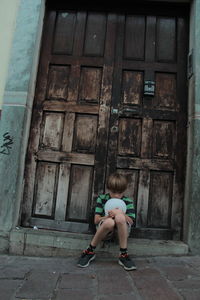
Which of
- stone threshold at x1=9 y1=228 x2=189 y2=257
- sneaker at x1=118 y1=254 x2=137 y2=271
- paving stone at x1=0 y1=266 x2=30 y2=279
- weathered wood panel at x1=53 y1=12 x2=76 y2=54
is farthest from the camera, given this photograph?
weathered wood panel at x1=53 y1=12 x2=76 y2=54

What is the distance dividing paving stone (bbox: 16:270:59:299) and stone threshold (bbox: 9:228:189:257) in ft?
1.69

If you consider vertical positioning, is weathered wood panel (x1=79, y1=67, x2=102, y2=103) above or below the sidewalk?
above

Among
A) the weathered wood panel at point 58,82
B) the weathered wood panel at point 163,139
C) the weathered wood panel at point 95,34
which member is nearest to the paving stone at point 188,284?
the weathered wood panel at point 163,139

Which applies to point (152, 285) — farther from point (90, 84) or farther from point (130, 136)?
point (90, 84)

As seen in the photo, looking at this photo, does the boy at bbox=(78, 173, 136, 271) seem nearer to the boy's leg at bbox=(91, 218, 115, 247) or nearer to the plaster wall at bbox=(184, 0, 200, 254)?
the boy's leg at bbox=(91, 218, 115, 247)

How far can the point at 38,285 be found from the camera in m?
2.10

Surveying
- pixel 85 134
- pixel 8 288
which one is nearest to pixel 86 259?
pixel 8 288

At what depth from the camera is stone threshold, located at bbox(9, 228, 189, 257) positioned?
9.49ft

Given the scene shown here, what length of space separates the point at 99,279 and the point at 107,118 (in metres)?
1.93

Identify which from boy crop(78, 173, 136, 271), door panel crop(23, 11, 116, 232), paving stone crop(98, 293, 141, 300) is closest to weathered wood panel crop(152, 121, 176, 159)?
door panel crop(23, 11, 116, 232)

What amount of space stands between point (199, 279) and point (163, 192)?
1146 mm

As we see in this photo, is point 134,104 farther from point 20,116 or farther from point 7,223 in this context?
point 7,223

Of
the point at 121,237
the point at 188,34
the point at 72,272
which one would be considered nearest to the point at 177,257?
the point at 121,237

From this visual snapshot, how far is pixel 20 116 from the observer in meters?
3.10
